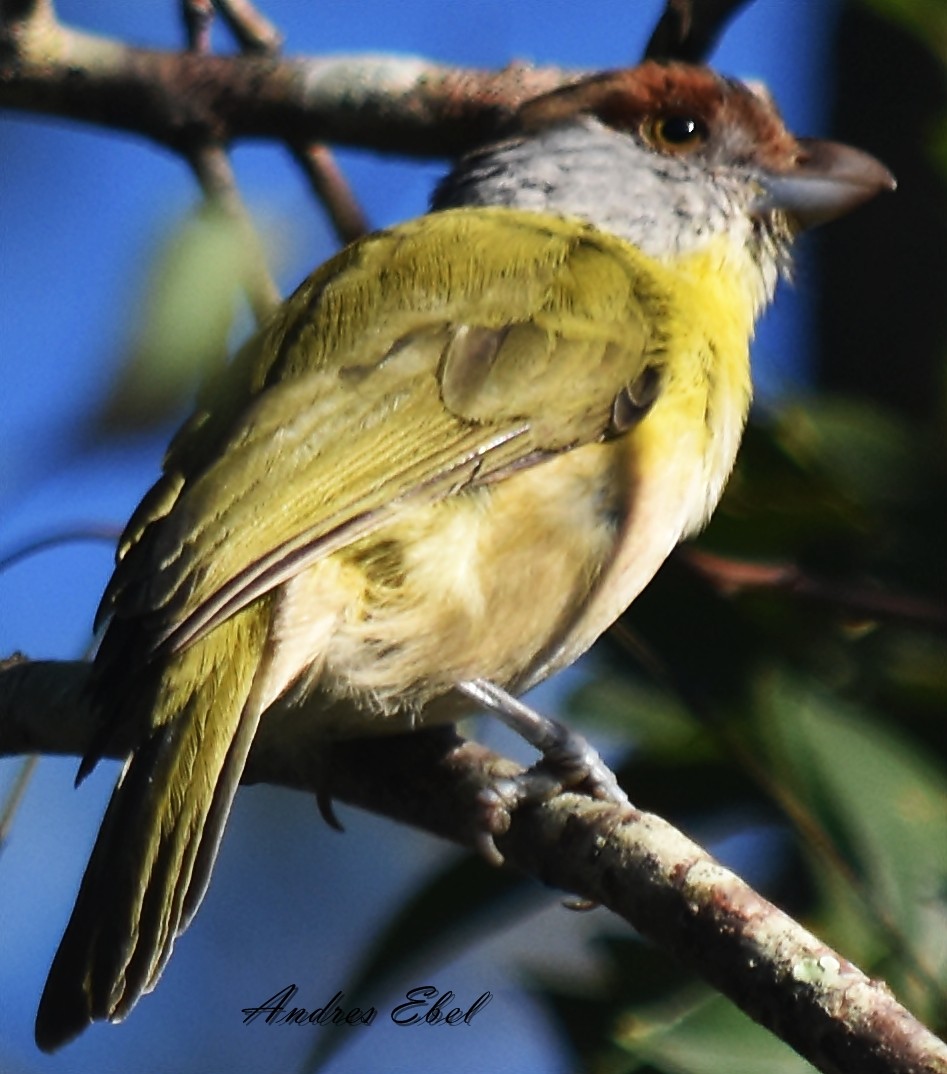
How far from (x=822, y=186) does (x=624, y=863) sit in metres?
1.94

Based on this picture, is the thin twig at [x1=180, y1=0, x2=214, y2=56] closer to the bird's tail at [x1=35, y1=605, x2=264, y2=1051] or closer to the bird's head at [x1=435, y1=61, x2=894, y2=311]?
the bird's head at [x1=435, y1=61, x2=894, y2=311]

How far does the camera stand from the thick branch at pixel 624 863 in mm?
2426

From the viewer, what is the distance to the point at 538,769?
338cm

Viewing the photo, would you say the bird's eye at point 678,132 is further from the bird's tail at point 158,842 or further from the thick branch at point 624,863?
the bird's tail at point 158,842

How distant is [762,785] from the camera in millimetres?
3574

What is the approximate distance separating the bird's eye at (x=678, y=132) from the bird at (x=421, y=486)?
6cm

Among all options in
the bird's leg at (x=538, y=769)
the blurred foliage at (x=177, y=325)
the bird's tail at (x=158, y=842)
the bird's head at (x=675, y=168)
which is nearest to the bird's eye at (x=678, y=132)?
the bird's head at (x=675, y=168)

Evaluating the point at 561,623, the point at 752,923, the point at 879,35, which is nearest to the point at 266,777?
the point at 561,623

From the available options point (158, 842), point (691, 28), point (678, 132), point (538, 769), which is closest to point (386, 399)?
point (538, 769)

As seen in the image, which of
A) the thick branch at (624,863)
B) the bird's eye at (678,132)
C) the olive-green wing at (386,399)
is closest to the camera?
the thick branch at (624,863)

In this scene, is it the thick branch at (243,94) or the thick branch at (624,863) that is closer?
the thick branch at (624,863)

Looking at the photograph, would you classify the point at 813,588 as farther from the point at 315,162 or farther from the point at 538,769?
the point at 315,162

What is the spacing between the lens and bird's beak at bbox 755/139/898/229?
168 inches

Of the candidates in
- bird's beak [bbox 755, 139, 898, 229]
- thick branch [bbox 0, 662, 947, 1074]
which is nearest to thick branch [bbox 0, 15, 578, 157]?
bird's beak [bbox 755, 139, 898, 229]
